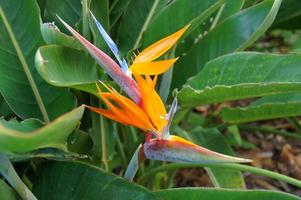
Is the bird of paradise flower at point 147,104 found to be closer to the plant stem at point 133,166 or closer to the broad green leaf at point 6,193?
the plant stem at point 133,166

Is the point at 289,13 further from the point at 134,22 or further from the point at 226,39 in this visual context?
the point at 134,22

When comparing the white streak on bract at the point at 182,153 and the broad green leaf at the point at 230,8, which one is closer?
the white streak on bract at the point at 182,153

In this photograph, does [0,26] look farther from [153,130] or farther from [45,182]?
[153,130]

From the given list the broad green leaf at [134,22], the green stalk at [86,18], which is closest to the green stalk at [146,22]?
the broad green leaf at [134,22]

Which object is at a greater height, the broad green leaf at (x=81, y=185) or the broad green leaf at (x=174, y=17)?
the broad green leaf at (x=174, y=17)

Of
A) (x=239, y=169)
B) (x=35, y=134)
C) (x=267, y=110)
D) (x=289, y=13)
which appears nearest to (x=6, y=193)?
(x=35, y=134)
